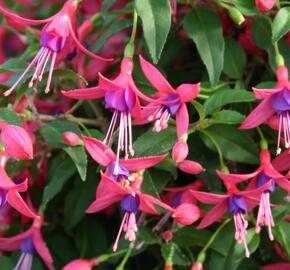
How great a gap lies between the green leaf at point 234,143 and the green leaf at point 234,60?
0.11 meters

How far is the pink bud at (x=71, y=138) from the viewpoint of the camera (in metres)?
1.01

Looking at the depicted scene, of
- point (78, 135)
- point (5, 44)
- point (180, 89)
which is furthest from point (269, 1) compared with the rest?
point (5, 44)

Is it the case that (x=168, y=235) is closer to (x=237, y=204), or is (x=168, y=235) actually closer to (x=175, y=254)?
(x=175, y=254)

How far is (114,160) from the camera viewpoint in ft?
3.02

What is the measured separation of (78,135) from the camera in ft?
3.45

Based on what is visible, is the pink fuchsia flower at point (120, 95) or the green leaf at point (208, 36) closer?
the pink fuchsia flower at point (120, 95)

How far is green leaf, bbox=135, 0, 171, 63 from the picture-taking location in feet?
3.00

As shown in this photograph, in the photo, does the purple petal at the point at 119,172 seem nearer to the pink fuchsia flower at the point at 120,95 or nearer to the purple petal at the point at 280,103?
the pink fuchsia flower at the point at 120,95

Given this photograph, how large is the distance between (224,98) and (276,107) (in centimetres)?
11

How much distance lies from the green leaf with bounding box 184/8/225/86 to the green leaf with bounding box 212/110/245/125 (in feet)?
0.17

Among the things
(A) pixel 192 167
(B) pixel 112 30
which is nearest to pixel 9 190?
(A) pixel 192 167

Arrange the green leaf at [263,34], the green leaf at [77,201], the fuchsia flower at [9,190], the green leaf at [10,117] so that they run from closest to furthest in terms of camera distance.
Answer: the fuchsia flower at [9,190] → the green leaf at [10,117] → the green leaf at [263,34] → the green leaf at [77,201]

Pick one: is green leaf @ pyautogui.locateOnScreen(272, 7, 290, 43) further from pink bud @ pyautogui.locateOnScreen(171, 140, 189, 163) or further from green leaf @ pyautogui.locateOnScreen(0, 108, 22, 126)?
green leaf @ pyautogui.locateOnScreen(0, 108, 22, 126)

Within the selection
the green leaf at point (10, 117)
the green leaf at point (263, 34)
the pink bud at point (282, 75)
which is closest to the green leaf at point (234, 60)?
the green leaf at point (263, 34)
